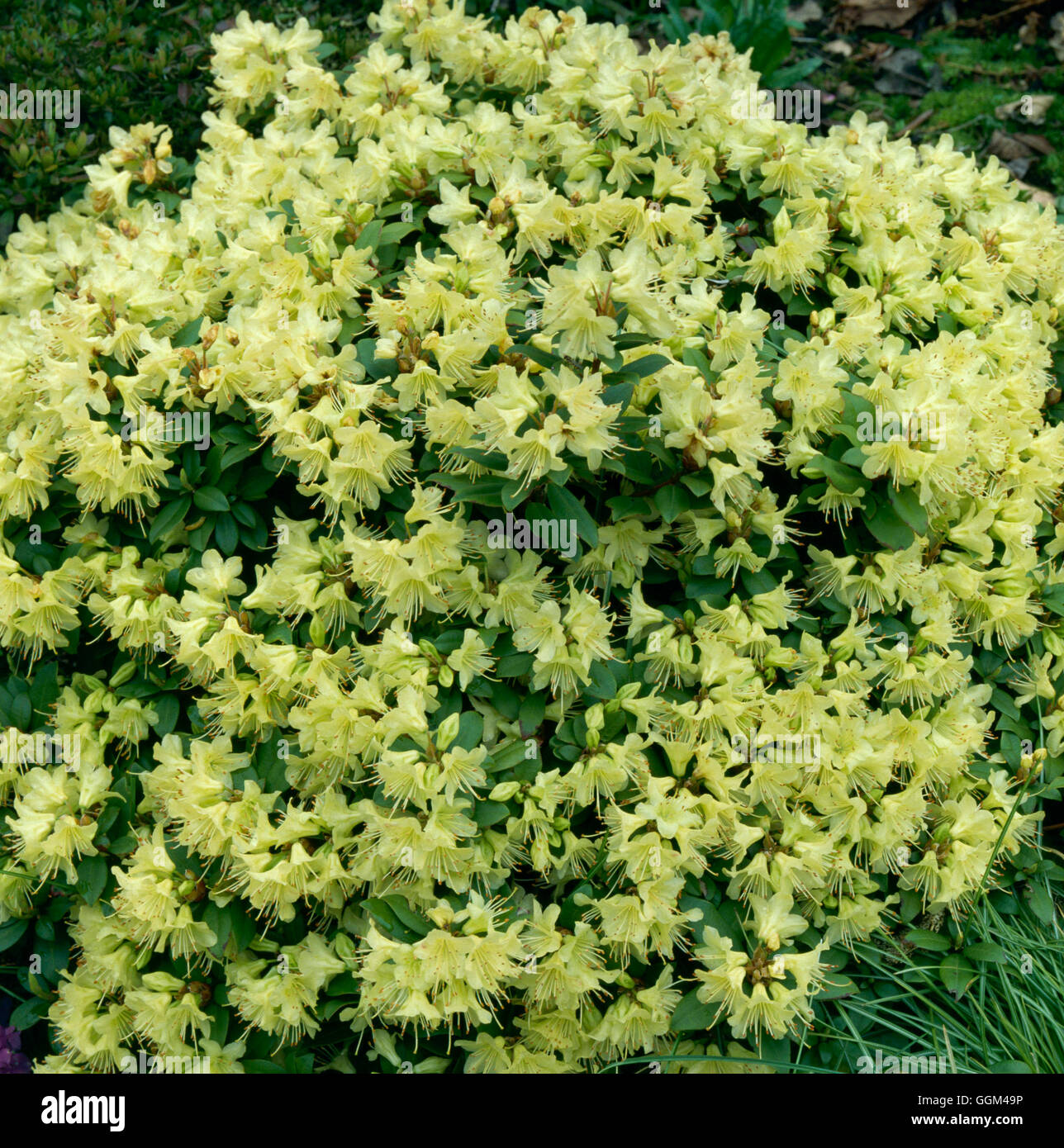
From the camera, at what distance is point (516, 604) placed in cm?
239

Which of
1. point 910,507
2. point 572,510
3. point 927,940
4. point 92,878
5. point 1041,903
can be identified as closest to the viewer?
point 572,510

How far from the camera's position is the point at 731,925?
7.93ft

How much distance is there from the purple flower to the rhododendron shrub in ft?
0.27

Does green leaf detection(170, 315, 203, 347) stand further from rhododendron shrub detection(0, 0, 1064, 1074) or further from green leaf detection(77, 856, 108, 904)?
green leaf detection(77, 856, 108, 904)

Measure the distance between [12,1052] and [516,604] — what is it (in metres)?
1.65

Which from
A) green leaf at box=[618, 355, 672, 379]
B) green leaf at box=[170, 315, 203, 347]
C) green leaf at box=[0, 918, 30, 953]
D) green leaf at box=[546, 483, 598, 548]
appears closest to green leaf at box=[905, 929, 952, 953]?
green leaf at box=[546, 483, 598, 548]

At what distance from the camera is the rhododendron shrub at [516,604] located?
7.56 ft

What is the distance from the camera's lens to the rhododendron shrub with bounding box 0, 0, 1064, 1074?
230 cm

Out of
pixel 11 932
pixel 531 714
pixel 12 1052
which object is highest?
pixel 531 714

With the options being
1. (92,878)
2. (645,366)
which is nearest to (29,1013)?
(92,878)

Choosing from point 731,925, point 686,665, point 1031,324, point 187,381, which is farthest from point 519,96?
point 731,925

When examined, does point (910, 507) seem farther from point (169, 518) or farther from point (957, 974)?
point (169, 518)

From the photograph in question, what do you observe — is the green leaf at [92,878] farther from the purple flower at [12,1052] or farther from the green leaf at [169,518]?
the green leaf at [169,518]

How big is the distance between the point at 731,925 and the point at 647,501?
91cm
